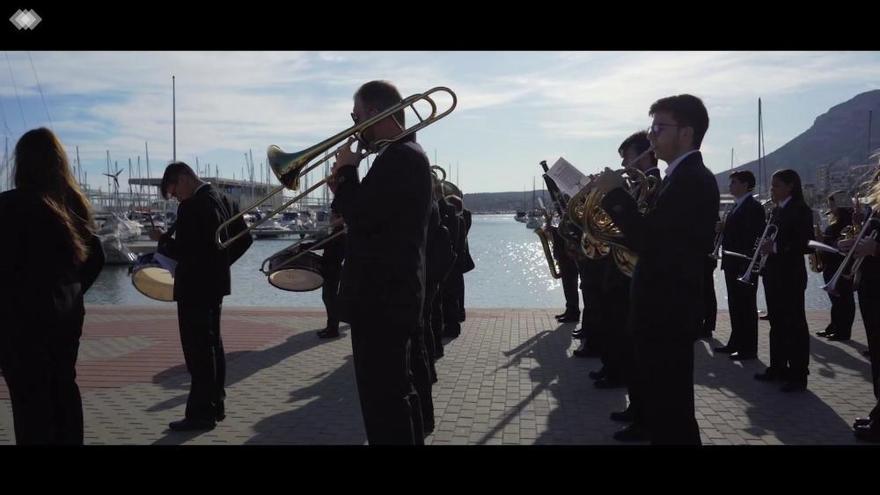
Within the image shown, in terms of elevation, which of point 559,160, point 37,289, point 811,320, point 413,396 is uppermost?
point 559,160

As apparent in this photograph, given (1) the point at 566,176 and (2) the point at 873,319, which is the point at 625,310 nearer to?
(1) the point at 566,176

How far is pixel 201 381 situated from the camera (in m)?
5.16

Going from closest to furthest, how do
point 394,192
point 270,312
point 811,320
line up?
1. point 394,192
2. point 811,320
3. point 270,312

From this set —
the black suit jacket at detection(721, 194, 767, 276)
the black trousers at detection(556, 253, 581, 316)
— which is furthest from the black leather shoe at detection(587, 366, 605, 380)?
the black trousers at detection(556, 253, 581, 316)

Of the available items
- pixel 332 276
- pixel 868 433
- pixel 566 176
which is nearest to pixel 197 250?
pixel 332 276

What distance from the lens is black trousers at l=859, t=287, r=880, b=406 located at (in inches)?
181

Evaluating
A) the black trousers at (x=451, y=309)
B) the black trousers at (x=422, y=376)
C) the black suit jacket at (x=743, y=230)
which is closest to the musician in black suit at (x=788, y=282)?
the black suit jacket at (x=743, y=230)

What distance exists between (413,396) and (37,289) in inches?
86.0

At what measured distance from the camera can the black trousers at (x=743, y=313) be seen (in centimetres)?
750

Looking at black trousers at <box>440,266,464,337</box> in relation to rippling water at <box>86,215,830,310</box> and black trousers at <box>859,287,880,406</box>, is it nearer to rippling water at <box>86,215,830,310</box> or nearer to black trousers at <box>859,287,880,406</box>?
rippling water at <box>86,215,830,310</box>

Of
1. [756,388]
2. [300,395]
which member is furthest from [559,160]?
[300,395]

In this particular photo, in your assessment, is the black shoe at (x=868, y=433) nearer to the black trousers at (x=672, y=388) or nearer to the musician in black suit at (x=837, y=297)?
the black trousers at (x=672, y=388)
